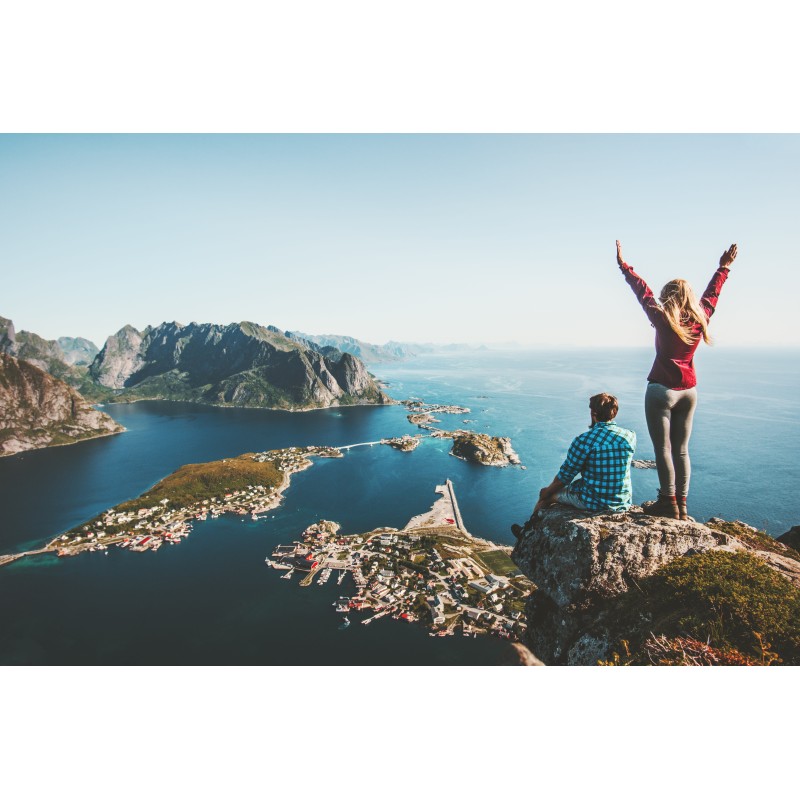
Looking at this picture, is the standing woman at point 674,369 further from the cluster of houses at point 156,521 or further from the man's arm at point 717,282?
the cluster of houses at point 156,521

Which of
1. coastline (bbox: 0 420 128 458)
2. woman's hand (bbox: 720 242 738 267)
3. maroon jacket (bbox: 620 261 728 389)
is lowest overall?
coastline (bbox: 0 420 128 458)

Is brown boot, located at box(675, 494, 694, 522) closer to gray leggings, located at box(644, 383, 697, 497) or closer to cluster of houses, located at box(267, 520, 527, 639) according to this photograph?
gray leggings, located at box(644, 383, 697, 497)

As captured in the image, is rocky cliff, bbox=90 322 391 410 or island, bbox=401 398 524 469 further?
rocky cliff, bbox=90 322 391 410

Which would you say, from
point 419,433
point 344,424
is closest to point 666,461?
point 419,433

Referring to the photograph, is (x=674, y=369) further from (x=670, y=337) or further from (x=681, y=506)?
(x=681, y=506)

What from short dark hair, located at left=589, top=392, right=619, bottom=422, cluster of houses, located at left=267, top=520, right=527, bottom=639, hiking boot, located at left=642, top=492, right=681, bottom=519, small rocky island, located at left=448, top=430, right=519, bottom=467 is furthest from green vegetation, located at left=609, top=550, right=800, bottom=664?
small rocky island, located at left=448, top=430, right=519, bottom=467

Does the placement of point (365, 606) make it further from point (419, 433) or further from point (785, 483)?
point (419, 433)

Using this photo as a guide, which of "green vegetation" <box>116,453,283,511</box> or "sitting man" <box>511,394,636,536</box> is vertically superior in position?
"sitting man" <box>511,394,636,536</box>
